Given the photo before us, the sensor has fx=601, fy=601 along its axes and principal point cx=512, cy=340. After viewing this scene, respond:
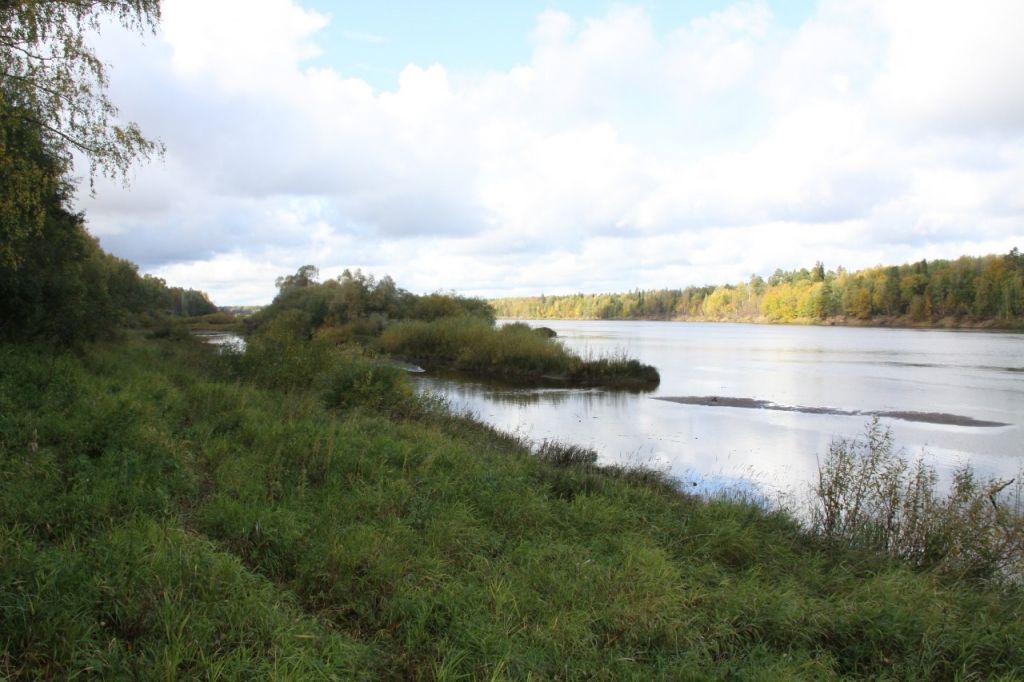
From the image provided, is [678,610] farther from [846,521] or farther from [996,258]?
[996,258]

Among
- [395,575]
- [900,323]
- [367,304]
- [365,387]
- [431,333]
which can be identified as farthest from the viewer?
[900,323]

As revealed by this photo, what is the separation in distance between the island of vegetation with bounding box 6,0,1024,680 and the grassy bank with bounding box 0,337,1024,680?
0.08 feet

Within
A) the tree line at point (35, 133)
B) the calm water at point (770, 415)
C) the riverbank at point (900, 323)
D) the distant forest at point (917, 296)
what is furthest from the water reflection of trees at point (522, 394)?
the riverbank at point (900, 323)

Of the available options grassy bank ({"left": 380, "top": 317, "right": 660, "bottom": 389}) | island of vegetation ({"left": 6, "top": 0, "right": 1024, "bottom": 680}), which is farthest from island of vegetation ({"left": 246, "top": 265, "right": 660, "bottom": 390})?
island of vegetation ({"left": 6, "top": 0, "right": 1024, "bottom": 680})

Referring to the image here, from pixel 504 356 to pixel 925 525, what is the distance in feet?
97.3

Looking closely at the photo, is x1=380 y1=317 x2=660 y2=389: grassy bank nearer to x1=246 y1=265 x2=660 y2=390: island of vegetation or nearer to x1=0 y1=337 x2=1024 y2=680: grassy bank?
x1=246 y1=265 x2=660 y2=390: island of vegetation

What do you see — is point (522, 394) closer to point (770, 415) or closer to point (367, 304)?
point (770, 415)

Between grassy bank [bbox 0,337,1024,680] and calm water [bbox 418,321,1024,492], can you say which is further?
calm water [bbox 418,321,1024,492]

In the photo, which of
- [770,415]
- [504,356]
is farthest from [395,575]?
[504,356]

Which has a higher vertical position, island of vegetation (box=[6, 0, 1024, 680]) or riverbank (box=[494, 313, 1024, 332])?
riverbank (box=[494, 313, 1024, 332])

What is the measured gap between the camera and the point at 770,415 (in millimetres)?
22156

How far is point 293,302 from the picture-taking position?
2498 inches

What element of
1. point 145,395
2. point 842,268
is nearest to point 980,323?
point 842,268

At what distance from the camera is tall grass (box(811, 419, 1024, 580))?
7.20 metres
